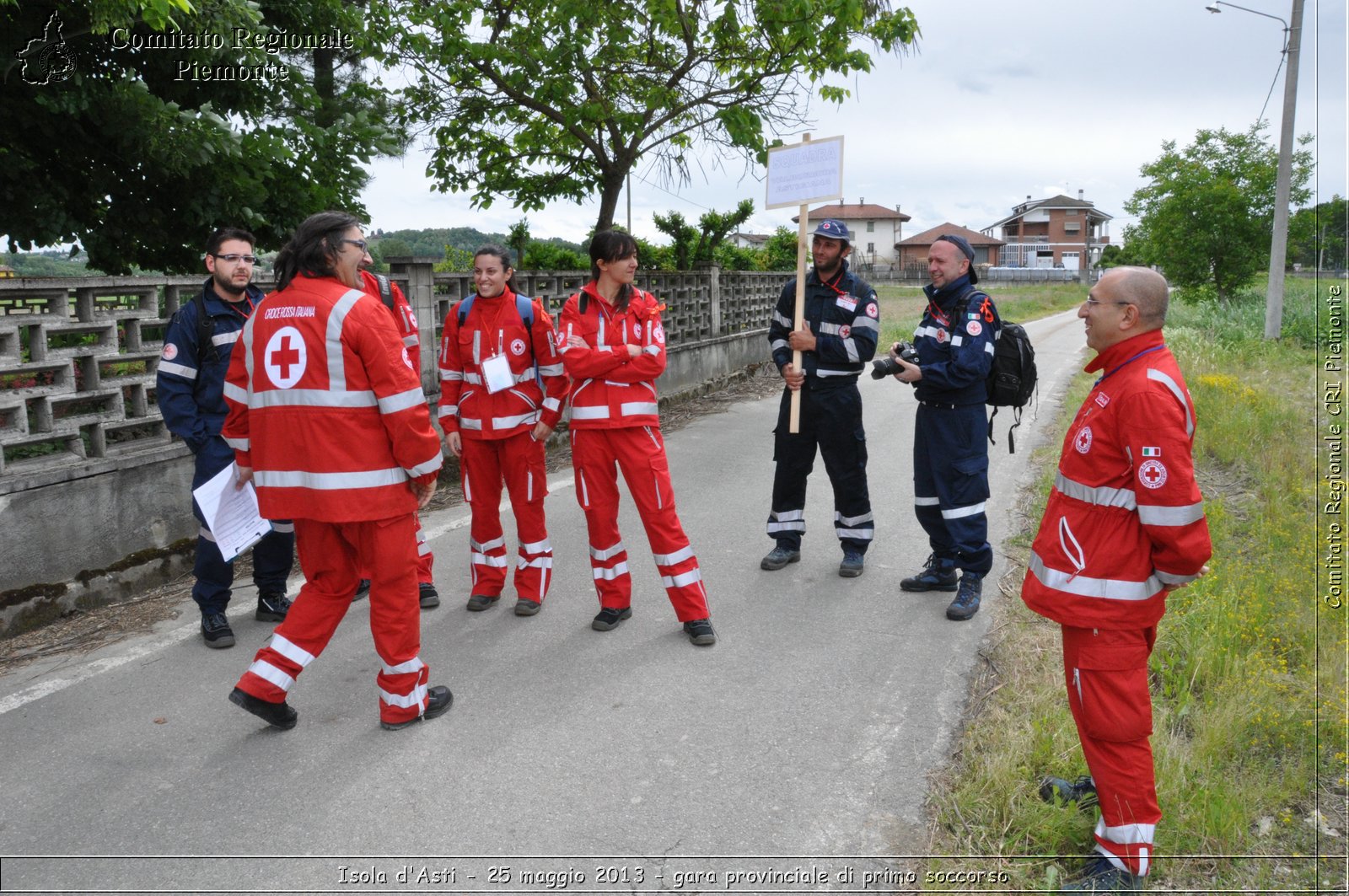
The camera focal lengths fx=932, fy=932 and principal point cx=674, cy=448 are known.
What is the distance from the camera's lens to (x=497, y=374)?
16.1 ft

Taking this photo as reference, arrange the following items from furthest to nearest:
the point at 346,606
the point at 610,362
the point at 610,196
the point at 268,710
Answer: the point at 610,196
the point at 610,362
the point at 346,606
the point at 268,710

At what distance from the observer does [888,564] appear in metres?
5.94

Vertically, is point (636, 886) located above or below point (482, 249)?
below

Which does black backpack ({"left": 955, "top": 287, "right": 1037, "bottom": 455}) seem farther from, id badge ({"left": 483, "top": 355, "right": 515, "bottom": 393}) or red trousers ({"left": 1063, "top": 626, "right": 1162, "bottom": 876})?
id badge ({"left": 483, "top": 355, "right": 515, "bottom": 393})

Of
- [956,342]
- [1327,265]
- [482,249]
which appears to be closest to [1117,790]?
[1327,265]

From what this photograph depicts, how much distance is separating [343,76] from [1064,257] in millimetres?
86577

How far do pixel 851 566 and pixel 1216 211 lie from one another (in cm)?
2463

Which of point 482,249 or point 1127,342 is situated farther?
point 482,249

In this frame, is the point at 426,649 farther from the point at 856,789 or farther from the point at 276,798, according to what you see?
the point at 856,789

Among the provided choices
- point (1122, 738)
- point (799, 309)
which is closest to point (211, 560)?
point (799, 309)

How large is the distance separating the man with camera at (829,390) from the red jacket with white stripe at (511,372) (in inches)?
56.3

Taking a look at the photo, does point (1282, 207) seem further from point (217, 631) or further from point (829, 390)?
point (217, 631)

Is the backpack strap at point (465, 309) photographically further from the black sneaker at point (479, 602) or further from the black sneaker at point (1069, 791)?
the black sneaker at point (1069, 791)

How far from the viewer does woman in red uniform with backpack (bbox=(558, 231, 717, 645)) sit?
185 inches
